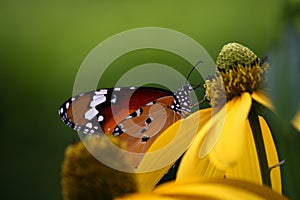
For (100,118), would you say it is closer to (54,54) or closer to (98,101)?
→ (98,101)

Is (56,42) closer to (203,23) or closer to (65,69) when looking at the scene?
(65,69)

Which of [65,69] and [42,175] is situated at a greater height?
[65,69]

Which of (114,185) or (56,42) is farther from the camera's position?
(56,42)

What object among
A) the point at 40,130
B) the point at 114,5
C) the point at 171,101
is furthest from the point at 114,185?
the point at 114,5

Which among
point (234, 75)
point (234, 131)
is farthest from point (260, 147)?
point (234, 75)

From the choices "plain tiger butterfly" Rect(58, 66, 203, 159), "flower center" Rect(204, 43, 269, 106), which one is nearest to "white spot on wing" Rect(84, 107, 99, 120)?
"plain tiger butterfly" Rect(58, 66, 203, 159)

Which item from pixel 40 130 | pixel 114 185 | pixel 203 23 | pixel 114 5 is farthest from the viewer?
pixel 114 5

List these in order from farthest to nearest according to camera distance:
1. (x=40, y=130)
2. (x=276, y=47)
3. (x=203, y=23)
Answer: (x=40, y=130), (x=203, y=23), (x=276, y=47)

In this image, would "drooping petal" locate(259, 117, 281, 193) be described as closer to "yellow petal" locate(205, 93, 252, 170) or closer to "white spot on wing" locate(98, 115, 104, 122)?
"yellow petal" locate(205, 93, 252, 170)
